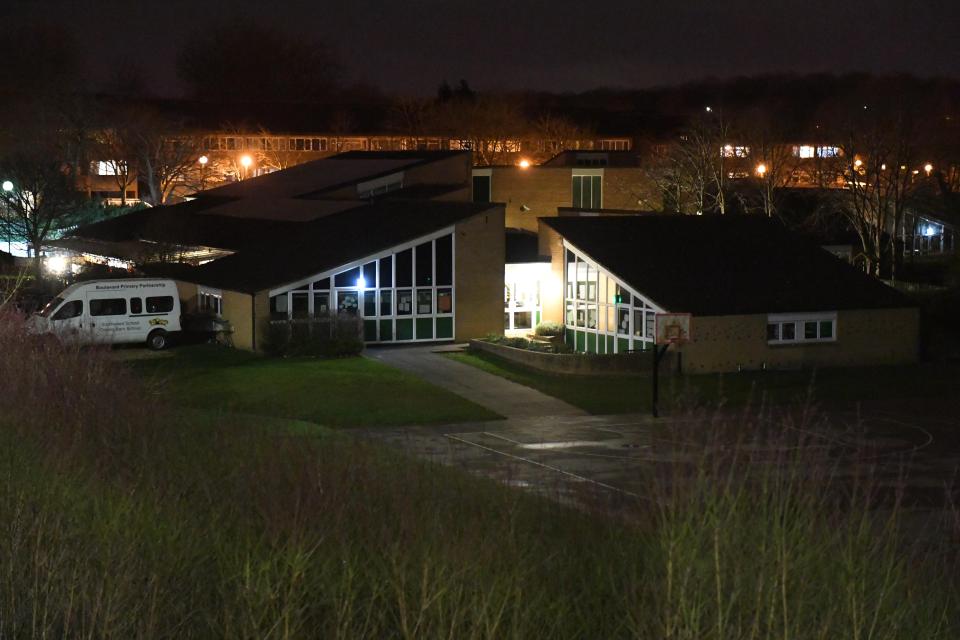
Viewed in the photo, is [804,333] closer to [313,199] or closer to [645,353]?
[645,353]

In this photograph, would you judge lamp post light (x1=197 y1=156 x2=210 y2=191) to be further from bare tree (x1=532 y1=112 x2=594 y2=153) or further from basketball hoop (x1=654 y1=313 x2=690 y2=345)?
basketball hoop (x1=654 y1=313 x2=690 y2=345)

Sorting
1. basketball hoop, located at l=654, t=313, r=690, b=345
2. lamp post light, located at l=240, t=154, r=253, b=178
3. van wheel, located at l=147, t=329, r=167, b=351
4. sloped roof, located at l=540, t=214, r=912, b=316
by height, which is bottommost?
van wheel, located at l=147, t=329, r=167, b=351

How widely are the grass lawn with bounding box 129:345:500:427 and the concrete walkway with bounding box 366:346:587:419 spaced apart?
68 centimetres

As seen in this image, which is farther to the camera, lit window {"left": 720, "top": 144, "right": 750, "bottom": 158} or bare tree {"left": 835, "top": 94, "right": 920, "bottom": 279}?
lit window {"left": 720, "top": 144, "right": 750, "bottom": 158}

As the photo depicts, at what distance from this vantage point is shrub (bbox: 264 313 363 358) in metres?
35.3

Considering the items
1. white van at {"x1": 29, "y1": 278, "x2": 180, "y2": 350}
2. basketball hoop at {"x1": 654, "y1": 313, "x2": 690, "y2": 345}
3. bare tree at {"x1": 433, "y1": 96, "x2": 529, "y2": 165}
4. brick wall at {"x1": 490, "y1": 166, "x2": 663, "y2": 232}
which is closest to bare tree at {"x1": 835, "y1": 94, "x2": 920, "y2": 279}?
brick wall at {"x1": 490, "y1": 166, "x2": 663, "y2": 232}

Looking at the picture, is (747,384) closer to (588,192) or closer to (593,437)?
(593,437)

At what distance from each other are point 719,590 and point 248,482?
4.59m

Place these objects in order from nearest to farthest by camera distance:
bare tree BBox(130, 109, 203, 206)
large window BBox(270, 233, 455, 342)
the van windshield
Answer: the van windshield
large window BBox(270, 233, 455, 342)
bare tree BBox(130, 109, 203, 206)

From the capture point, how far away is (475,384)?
31.7m

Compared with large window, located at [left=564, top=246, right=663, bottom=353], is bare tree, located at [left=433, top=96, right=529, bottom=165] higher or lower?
higher

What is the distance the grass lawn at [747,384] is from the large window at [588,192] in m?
23.2

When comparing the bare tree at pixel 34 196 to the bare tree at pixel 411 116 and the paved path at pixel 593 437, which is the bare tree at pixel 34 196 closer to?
the paved path at pixel 593 437

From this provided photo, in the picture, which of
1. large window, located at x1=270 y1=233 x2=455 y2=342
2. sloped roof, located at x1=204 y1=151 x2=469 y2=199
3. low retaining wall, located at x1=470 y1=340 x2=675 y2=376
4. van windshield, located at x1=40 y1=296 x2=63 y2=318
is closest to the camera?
low retaining wall, located at x1=470 y1=340 x2=675 y2=376
